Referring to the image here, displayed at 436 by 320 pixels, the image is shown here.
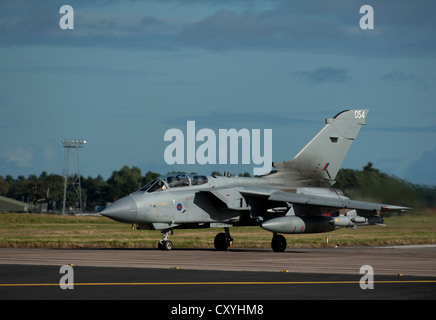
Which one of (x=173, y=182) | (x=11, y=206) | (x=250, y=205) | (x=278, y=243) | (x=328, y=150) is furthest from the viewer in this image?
(x=11, y=206)

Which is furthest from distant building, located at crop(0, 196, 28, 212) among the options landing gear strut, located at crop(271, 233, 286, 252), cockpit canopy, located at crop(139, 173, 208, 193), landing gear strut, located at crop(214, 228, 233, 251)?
landing gear strut, located at crop(271, 233, 286, 252)

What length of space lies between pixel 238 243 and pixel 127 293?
21939 mm

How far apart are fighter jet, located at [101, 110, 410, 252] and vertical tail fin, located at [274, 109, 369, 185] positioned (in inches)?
1.8

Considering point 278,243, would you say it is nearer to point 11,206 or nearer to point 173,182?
point 173,182

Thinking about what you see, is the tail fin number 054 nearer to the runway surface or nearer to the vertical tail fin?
the vertical tail fin

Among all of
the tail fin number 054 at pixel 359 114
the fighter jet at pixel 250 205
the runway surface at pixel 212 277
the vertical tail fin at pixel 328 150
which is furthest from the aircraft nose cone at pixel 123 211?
the tail fin number 054 at pixel 359 114

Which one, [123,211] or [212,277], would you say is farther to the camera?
[123,211]

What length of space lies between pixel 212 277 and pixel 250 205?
12693 millimetres

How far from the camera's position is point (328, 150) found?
32375mm

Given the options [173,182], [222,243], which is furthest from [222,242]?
[173,182]

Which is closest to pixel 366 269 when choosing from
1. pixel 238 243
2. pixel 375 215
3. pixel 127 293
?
pixel 127 293

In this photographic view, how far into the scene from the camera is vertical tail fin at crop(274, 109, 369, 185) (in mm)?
32062

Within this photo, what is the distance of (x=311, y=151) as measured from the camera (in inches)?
1268
